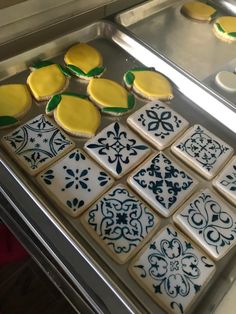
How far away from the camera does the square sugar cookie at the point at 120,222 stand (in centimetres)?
A: 56

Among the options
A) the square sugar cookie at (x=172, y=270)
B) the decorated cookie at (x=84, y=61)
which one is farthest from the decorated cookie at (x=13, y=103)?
the square sugar cookie at (x=172, y=270)

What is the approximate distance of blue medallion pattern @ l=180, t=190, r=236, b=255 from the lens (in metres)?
0.59

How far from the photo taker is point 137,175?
25.3 inches

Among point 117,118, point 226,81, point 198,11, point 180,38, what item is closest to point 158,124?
point 117,118

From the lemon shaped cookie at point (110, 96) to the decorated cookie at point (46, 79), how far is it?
0.06 m

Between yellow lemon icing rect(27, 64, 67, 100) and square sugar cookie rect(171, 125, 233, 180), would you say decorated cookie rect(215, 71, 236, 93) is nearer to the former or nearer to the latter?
square sugar cookie rect(171, 125, 233, 180)

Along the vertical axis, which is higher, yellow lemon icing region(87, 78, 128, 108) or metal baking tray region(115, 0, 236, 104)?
metal baking tray region(115, 0, 236, 104)

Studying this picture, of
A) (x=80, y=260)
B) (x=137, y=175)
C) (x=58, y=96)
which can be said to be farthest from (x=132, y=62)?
(x=80, y=260)

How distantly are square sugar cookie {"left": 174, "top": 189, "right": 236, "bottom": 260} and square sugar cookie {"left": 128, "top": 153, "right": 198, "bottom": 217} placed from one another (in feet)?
0.06

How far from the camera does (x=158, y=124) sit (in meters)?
0.72

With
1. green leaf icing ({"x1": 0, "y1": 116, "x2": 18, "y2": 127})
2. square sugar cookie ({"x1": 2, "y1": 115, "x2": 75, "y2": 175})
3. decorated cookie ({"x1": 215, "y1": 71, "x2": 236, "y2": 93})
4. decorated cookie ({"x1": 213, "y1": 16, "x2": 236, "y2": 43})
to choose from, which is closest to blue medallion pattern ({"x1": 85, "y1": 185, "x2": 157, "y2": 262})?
square sugar cookie ({"x1": 2, "y1": 115, "x2": 75, "y2": 175})

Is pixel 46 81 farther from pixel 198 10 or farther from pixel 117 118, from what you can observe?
pixel 198 10

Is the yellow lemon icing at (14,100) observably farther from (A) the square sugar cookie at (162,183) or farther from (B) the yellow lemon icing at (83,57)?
(A) the square sugar cookie at (162,183)

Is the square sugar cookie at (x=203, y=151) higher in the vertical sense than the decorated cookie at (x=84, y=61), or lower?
higher
